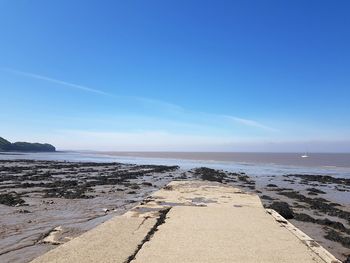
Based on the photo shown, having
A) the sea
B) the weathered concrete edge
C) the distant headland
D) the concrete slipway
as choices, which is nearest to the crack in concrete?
the concrete slipway

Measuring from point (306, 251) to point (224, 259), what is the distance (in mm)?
1595

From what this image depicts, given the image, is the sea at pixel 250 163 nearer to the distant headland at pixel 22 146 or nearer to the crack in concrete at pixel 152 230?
the crack in concrete at pixel 152 230

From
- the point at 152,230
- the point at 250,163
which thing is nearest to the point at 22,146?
the point at 250,163

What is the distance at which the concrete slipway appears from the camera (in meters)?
6.12

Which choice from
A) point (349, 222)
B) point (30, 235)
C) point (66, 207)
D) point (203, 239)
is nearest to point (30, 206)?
point (66, 207)

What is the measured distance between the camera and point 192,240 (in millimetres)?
7223

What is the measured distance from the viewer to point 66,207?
13812 mm

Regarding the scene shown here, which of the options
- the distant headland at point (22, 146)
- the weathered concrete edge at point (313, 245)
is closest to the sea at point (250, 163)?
the weathered concrete edge at point (313, 245)

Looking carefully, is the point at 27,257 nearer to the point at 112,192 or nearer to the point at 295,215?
the point at 295,215

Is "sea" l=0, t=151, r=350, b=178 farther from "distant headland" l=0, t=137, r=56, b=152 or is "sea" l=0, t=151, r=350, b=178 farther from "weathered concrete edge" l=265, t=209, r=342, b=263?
"distant headland" l=0, t=137, r=56, b=152

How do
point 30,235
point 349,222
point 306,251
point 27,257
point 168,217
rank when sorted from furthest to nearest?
point 349,222 → point 168,217 → point 30,235 → point 27,257 → point 306,251

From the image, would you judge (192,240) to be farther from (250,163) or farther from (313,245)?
(250,163)

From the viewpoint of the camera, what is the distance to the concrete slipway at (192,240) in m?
6.12

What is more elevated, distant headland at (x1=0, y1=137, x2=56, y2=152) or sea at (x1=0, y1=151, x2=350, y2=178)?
distant headland at (x1=0, y1=137, x2=56, y2=152)
